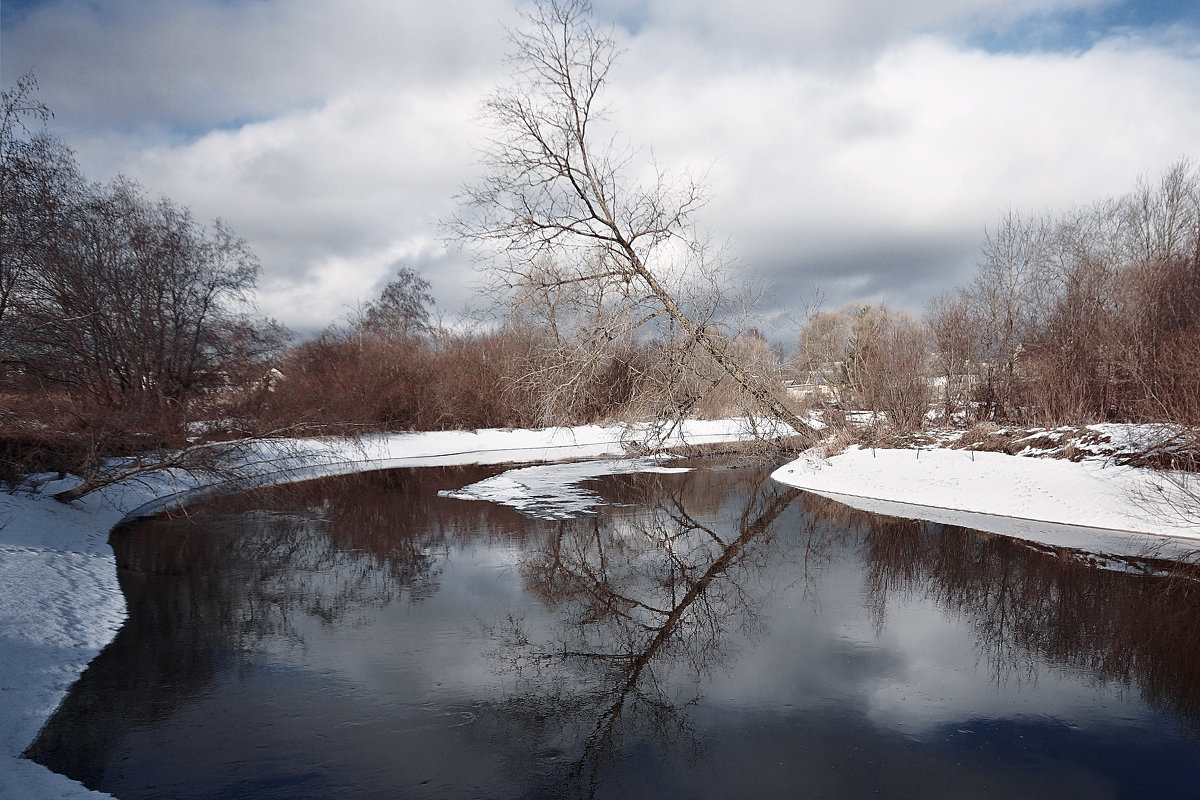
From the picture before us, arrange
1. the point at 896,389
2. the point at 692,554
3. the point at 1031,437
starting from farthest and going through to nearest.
→ the point at 896,389 → the point at 1031,437 → the point at 692,554

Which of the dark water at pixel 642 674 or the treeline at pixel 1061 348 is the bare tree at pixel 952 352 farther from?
the dark water at pixel 642 674

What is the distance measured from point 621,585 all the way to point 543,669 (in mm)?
2673

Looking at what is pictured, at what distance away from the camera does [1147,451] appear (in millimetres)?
11367

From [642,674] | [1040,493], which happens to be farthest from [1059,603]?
[1040,493]

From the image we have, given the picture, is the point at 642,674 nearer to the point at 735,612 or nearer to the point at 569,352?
the point at 735,612

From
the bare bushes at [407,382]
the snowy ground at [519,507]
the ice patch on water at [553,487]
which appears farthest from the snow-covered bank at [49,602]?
the bare bushes at [407,382]

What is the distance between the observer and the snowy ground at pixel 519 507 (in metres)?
5.52

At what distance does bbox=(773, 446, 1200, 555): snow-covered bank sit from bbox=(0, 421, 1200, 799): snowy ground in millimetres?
25

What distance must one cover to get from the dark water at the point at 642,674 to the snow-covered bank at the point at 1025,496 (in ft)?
4.81

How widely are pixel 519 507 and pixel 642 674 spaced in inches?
334

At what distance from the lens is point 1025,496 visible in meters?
12.4

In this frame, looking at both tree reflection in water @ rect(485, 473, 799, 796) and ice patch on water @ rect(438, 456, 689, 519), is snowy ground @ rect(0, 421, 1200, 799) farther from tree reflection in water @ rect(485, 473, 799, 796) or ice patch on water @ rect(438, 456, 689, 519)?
tree reflection in water @ rect(485, 473, 799, 796)

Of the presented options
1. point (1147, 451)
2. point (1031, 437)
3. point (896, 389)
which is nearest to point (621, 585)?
point (1147, 451)

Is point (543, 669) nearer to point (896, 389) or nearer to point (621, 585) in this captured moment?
point (621, 585)
